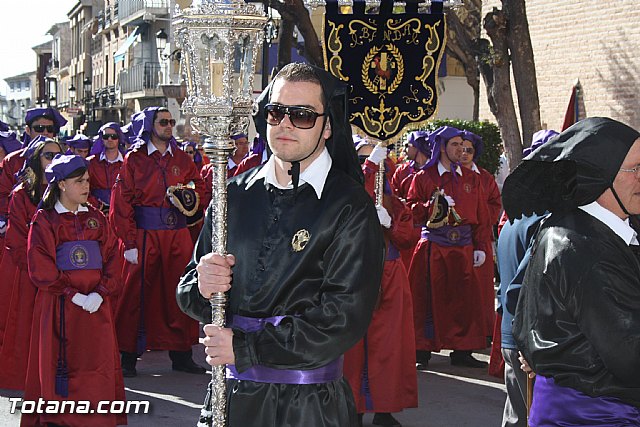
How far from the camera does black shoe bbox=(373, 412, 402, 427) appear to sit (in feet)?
25.7

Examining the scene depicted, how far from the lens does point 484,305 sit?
10430mm

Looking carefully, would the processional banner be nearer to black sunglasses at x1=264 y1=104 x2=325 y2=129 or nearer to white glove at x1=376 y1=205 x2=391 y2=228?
white glove at x1=376 y1=205 x2=391 y2=228

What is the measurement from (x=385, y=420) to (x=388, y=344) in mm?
574

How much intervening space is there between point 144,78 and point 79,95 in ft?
83.0

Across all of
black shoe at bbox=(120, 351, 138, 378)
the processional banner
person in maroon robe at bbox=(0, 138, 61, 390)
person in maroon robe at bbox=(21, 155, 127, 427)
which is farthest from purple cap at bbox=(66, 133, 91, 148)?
person in maroon robe at bbox=(21, 155, 127, 427)

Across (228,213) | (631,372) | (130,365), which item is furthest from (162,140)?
(631,372)

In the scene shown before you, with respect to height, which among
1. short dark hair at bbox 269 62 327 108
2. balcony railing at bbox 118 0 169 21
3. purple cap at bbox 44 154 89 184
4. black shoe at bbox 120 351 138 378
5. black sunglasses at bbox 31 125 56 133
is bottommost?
black shoe at bbox 120 351 138 378

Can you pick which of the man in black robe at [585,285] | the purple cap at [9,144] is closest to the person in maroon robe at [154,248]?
the purple cap at [9,144]

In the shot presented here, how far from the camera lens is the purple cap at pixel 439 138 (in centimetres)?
1004

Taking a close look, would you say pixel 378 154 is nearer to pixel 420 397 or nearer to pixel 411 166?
pixel 420 397

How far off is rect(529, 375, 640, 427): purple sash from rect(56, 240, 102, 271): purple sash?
Result: 12.7ft

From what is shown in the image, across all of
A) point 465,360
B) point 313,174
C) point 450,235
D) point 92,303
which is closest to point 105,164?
point 450,235

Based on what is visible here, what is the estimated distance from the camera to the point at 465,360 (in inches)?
402

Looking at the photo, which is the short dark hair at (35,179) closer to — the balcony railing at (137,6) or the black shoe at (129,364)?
the black shoe at (129,364)
